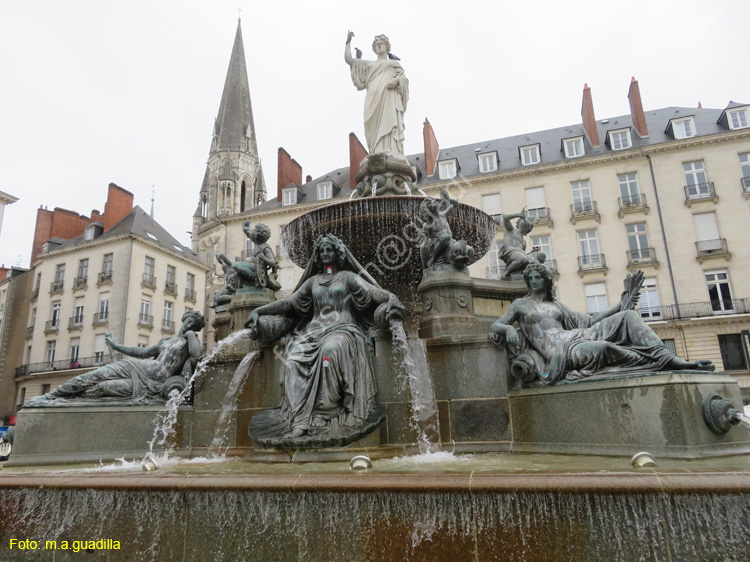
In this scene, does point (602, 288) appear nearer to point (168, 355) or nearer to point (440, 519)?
point (168, 355)

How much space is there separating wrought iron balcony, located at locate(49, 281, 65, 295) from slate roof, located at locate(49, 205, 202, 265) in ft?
10.3

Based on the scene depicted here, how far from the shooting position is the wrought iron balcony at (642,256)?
34.6 metres

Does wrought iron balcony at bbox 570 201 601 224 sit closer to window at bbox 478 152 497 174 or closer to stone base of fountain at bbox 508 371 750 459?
window at bbox 478 152 497 174

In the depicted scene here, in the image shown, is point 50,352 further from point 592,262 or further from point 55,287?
point 592,262

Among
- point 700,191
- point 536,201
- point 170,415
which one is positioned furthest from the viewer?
point 536,201

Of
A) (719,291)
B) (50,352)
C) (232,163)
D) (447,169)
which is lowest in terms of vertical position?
(50,352)

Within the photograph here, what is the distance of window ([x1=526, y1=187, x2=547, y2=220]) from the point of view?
38.1m

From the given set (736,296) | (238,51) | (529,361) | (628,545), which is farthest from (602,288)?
(238,51)

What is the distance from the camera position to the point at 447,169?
137ft

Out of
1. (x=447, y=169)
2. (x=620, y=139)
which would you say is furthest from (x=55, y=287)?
(x=620, y=139)

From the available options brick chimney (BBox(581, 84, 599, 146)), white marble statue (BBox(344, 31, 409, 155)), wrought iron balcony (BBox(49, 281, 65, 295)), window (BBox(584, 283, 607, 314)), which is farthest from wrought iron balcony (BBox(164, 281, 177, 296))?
white marble statue (BBox(344, 31, 409, 155))

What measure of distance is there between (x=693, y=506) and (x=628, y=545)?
43cm

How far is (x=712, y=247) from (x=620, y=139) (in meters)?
9.69

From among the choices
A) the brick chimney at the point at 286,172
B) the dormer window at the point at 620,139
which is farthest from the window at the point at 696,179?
the brick chimney at the point at 286,172
